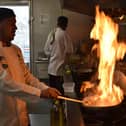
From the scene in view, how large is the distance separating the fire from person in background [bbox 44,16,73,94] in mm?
2077

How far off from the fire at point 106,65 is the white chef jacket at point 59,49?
2078 mm

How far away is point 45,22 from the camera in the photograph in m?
5.77

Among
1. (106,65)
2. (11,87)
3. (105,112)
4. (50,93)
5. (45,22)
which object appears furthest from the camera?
(45,22)

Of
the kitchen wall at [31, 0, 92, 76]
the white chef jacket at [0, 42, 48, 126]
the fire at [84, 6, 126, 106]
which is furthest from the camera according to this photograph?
the kitchen wall at [31, 0, 92, 76]

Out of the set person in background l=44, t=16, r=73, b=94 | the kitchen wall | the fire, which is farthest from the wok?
the kitchen wall

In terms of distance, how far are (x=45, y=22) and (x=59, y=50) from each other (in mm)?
1312

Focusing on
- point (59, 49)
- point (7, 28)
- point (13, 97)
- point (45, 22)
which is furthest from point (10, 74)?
point (45, 22)

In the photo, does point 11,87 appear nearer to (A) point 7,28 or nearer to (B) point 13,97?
(B) point 13,97

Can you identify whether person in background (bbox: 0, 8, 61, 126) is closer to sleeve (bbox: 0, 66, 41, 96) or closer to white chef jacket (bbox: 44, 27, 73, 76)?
sleeve (bbox: 0, 66, 41, 96)

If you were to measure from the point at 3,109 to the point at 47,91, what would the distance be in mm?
487

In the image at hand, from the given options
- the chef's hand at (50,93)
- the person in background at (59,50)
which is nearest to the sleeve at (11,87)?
the chef's hand at (50,93)

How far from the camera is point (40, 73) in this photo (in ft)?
19.1

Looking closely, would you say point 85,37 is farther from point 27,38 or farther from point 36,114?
point 36,114

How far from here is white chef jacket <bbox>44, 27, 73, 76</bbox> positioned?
179 inches
